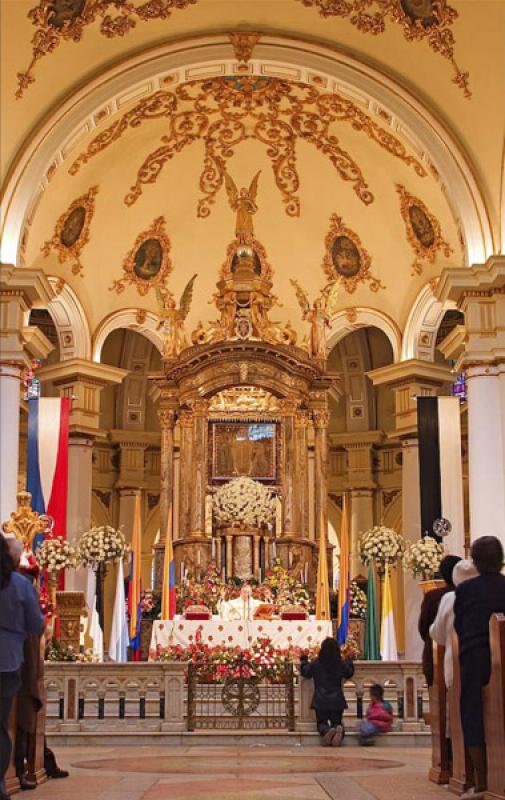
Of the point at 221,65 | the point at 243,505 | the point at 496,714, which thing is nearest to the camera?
the point at 496,714

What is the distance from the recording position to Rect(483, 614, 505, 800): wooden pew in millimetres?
6445

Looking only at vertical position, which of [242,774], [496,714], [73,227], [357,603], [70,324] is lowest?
[242,774]

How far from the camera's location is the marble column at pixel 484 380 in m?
17.9

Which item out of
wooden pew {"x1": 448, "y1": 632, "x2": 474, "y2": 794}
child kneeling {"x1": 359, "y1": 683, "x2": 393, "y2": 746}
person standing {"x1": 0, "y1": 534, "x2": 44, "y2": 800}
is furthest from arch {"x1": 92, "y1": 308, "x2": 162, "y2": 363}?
person standing {"x1": 0, "y1": 534, "x2": 44, "y2": 800}

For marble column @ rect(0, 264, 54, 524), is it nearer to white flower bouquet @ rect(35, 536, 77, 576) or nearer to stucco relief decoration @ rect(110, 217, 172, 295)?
white flower bouquet @ rect(35, 536, 77, 576)

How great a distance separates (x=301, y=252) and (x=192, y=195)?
2.51 meters

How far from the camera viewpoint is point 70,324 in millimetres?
23984

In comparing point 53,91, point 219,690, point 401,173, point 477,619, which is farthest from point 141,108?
point 477,619

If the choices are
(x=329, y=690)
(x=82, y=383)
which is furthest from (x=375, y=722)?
(x=82, y=383)

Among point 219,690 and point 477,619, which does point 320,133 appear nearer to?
point 219,690

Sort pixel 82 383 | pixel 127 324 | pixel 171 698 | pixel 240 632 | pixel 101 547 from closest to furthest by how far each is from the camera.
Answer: pixel 171 698 < pixel 240 632 < pixel 101 547 < pixel 82 383 < pixel 127 324

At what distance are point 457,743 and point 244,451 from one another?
14.2 meters

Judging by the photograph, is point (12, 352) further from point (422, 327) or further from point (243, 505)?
point (422, 327)

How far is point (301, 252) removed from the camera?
2447 centimetres
